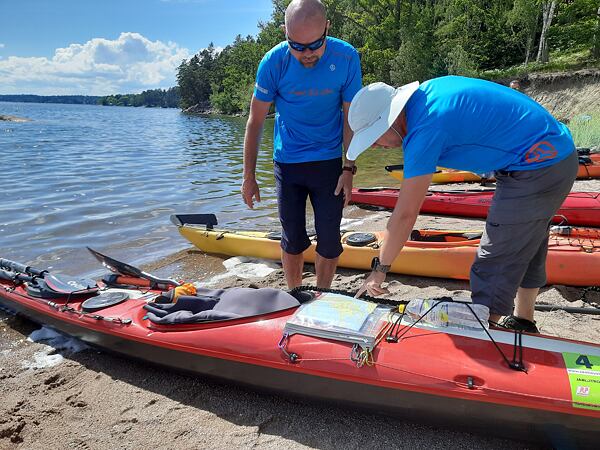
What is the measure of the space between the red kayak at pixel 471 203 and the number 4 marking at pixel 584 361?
3.01m

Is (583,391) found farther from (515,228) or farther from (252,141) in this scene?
(252,141)

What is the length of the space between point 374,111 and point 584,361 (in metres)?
1.56

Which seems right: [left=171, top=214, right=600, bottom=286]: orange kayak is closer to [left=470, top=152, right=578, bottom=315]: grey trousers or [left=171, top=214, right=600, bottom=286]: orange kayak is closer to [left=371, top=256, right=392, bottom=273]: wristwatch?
[left=470, top=152, right=578, bottom=315]: grey trousers

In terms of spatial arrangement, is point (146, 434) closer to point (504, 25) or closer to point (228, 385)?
point (228, 385)

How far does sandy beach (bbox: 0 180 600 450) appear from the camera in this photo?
8.11ft

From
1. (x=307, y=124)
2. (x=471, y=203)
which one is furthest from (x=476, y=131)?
(x=471, y=203)

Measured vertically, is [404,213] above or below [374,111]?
below

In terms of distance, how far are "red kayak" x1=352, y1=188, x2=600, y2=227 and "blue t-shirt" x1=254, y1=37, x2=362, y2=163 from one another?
10.0ft

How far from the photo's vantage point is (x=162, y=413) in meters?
2.78

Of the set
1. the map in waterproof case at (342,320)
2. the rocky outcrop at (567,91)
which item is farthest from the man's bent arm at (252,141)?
the rocky outcrop at (567,91)

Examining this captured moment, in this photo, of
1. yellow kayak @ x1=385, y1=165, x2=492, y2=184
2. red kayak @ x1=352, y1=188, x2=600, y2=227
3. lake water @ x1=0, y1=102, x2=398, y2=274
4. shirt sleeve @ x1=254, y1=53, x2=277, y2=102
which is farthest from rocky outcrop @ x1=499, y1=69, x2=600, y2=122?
shirt sleeve @ x1=254, y1=53, x2=277, y2=102

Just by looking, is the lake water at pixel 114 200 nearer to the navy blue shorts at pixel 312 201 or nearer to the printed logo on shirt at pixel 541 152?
the navy blue shorts at pixel 312 201

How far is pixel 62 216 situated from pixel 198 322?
609 cm

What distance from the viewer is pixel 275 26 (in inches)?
2375
